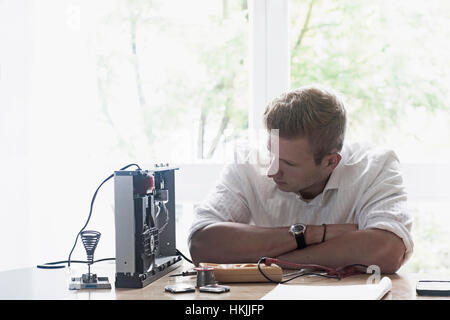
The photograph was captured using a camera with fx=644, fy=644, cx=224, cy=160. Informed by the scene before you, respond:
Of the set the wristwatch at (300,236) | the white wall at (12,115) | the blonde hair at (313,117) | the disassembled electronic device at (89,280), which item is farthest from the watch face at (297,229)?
the white wall at (12,115)

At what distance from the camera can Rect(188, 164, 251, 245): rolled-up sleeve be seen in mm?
1836

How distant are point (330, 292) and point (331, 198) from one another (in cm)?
66

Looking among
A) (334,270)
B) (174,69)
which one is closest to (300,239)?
(334,270)

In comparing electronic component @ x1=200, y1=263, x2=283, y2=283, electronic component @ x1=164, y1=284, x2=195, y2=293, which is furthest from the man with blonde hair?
electronic component @ x1=164, y1=284, x2=195, y2=293

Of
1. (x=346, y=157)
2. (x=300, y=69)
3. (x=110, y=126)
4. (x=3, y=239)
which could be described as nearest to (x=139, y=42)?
(x=110, y=126)

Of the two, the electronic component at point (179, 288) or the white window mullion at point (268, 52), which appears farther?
the white window mullion at point (268, 52)

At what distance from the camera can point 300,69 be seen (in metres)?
2.82

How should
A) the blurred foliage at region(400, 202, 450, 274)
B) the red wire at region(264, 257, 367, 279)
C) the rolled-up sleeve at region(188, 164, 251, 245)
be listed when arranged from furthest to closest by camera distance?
the blurred foliage at region(400, 202, 450, 274), the rolled-up sleeve at region(188, 164, 251, 245), the red wire at region(264, 257, 367, 279)

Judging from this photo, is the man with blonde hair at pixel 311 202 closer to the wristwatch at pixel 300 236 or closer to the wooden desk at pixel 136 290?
the wristwatch at pixel 300 236

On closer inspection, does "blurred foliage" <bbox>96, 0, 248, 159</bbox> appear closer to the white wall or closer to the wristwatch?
the white wall

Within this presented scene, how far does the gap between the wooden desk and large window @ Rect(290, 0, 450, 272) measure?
1.33 m

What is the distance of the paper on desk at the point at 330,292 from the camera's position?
1183 mm

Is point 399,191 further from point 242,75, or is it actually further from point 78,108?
point 78,108

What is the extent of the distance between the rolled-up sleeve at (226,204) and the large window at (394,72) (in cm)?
100
